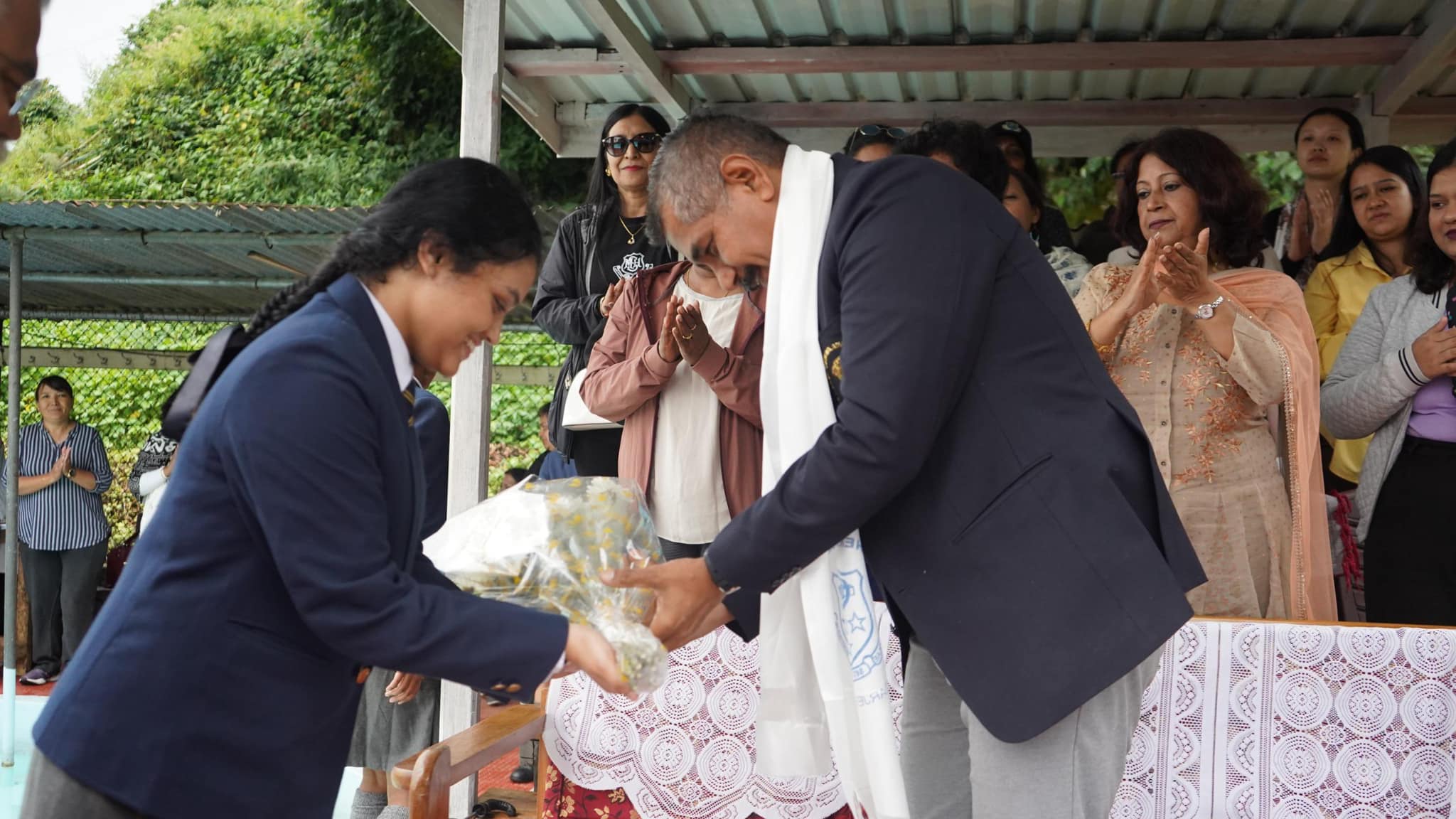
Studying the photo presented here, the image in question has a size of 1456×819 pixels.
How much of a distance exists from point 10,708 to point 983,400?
22.5 ft

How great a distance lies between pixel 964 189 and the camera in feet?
7.32

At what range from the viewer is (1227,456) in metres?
3.76

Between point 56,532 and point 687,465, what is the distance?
7961mm

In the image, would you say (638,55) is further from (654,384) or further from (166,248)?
(166,248)

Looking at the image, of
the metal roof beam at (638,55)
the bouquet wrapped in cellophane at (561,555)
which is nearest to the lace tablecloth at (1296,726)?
the bouquet wrapped in cellophane at (561,555)

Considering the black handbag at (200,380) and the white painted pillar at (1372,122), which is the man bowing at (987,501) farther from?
the white painted pillar at (1372,122)

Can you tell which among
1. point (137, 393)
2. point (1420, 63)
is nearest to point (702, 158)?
point (1420, 63)

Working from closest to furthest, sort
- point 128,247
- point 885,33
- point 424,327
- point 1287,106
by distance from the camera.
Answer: point 424,327 → point 885,33 → point 1287,106 → point 128,247

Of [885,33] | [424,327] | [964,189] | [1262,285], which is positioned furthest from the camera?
[885,33]

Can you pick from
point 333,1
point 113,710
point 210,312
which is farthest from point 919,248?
point 333,1

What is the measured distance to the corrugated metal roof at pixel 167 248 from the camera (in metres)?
7.61

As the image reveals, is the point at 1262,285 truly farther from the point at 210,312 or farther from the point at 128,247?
the point at 210,312

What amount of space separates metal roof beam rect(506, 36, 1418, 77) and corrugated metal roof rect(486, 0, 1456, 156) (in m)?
0.03

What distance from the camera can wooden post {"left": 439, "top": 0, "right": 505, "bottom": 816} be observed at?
5016 millimetres
